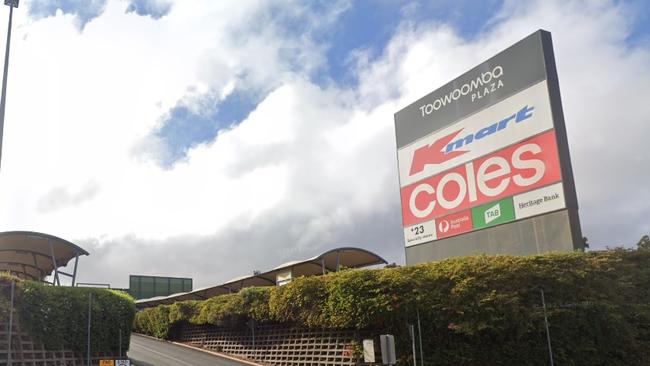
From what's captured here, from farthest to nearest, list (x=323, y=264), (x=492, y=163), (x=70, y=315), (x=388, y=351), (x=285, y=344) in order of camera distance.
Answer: (x=323, y=264)
(x=285, y=344)
(x=492, y=163)
(x=70, y=315)
(x=388, y=351)

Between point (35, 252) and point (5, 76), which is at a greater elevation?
point (5, 76)

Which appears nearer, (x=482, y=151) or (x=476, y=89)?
(x=482, y=151)

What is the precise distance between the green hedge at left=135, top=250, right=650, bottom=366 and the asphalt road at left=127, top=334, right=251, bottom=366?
34.3 ft

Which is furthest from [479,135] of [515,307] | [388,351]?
[388,351]

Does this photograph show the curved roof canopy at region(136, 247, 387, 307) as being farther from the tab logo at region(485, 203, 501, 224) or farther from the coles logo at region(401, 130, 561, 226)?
the tab logo at region(485, 203, 501, 224)

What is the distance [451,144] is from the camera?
2653 centimetres

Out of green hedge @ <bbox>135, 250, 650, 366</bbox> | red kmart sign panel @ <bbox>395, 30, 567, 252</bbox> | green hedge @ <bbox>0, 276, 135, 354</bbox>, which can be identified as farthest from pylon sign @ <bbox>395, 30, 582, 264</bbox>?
green hedge @ <bbox>0, 276, 135, 354</bbox>

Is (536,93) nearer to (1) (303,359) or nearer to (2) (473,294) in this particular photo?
(2) (473,294)

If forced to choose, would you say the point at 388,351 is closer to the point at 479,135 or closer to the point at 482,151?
the point at 482,151

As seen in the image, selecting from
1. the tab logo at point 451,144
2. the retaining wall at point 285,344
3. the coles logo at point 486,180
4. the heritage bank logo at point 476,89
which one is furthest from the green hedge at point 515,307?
the heritage bank logo at point 476,89

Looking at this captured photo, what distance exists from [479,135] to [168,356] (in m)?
20.3

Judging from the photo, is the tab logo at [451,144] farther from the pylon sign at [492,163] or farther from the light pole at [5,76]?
the light pole at [5,76]

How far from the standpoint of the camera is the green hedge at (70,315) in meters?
21.8

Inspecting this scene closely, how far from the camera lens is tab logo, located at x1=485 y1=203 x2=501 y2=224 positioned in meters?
23.9
